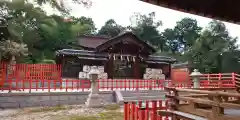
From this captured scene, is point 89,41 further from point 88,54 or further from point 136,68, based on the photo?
point 136,68

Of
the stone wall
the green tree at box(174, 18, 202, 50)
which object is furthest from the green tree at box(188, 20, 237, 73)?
the stone wall

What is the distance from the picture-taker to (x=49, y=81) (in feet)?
38.5

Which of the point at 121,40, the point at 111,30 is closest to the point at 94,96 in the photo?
the point at 121,40

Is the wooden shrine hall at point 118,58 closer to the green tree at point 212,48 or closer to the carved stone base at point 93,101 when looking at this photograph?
the carved stone base at point 93,101

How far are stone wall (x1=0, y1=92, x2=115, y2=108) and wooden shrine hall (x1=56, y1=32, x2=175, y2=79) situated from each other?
6.41 metres

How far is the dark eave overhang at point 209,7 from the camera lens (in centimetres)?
294

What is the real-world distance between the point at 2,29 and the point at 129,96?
9780mm

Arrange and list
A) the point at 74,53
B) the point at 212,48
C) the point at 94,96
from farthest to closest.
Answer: the point at 212,48 < the point at 74,53 < the point at 94,96

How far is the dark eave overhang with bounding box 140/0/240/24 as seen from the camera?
2.94 meters

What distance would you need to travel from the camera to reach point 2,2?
67.7ft

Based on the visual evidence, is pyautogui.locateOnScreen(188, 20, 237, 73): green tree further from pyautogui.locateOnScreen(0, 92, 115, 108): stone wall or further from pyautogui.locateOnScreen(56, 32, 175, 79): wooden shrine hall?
pyautogui.locateOnScreen(0, 92, 115, 108): stone wall

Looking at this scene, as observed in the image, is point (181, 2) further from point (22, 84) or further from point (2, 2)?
point (2, 2)

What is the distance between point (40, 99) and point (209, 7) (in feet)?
33.7

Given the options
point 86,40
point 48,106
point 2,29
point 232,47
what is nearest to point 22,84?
point 48,106
